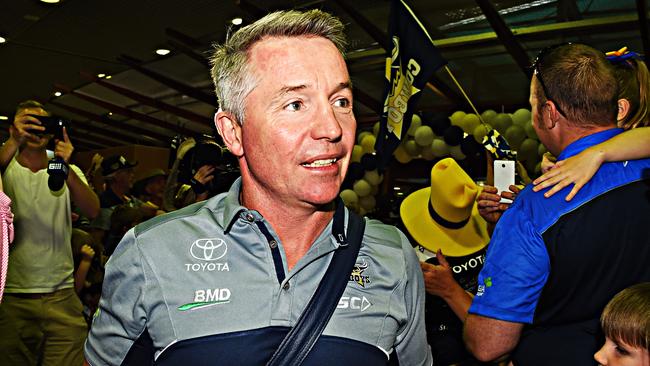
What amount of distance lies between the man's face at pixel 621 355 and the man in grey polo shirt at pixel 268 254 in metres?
0.55

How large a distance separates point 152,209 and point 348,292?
12.3 feet

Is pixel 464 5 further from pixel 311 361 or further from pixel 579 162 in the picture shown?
pixel 311 361

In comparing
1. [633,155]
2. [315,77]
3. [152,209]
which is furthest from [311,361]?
[152,209]

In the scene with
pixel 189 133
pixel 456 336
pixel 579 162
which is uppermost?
pixel 189 133

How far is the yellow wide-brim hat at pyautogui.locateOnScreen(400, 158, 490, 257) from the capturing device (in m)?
2.63

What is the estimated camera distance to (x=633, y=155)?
1.71 meters

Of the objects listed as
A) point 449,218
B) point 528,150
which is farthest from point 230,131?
point 528,150

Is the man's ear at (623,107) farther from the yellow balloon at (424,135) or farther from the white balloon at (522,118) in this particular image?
the white balloon at (522,118)

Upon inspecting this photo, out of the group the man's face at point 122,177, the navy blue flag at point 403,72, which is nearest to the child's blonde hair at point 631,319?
the navy blue flag at point 403,72

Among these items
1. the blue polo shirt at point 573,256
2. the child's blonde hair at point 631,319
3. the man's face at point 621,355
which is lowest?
the man's face at point 621,355

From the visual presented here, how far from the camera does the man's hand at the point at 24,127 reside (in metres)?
3.07

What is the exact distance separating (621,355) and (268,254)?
0.98m

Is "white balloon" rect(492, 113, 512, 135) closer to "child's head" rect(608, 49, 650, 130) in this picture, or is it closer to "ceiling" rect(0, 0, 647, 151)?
"ceiling" rect(0, 0, 647, 151)

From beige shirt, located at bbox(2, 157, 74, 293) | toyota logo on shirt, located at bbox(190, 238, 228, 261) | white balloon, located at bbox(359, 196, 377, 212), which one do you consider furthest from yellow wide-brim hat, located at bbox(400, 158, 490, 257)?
white balloon, located at bbox(359, 196, 377, 212)
